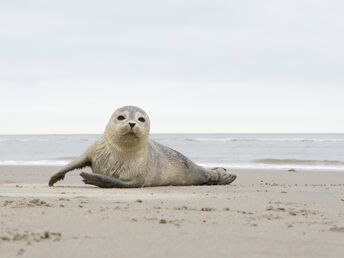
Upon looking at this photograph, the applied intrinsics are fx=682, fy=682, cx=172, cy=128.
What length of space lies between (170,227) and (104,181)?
14.1 feet

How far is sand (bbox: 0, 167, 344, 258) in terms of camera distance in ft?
12.6

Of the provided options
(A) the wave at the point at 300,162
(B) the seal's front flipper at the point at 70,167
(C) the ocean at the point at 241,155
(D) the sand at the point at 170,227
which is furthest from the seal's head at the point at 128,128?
(A) the wave at the point at 300,162

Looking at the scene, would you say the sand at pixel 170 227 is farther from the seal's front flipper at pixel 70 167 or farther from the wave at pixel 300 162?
the wave at pixel 300 162

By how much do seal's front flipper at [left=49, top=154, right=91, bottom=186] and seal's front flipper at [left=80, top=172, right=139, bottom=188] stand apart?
1.61 feet

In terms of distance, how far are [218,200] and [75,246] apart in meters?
3.17

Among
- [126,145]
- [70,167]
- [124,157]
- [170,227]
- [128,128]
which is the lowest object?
[170,227]

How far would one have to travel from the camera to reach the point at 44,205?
5.83 m

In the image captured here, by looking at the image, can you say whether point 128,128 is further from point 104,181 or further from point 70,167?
point 70,167

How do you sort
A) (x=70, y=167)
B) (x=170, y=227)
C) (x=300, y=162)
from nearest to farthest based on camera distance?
(x=170, y=227) → (x=70, y=167) → (x=300, y=162)

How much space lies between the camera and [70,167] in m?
9.30

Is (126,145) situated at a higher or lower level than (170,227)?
higher

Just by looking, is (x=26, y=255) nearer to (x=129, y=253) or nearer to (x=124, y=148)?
(x=129, y=253)

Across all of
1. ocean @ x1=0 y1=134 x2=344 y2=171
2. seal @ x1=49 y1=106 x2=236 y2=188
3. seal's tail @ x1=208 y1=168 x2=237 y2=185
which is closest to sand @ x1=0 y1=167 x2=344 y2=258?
seal @ x1=49 y1=106 x2=236 y2=188

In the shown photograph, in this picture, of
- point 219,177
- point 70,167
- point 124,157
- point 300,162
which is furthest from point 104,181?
point 300,162
